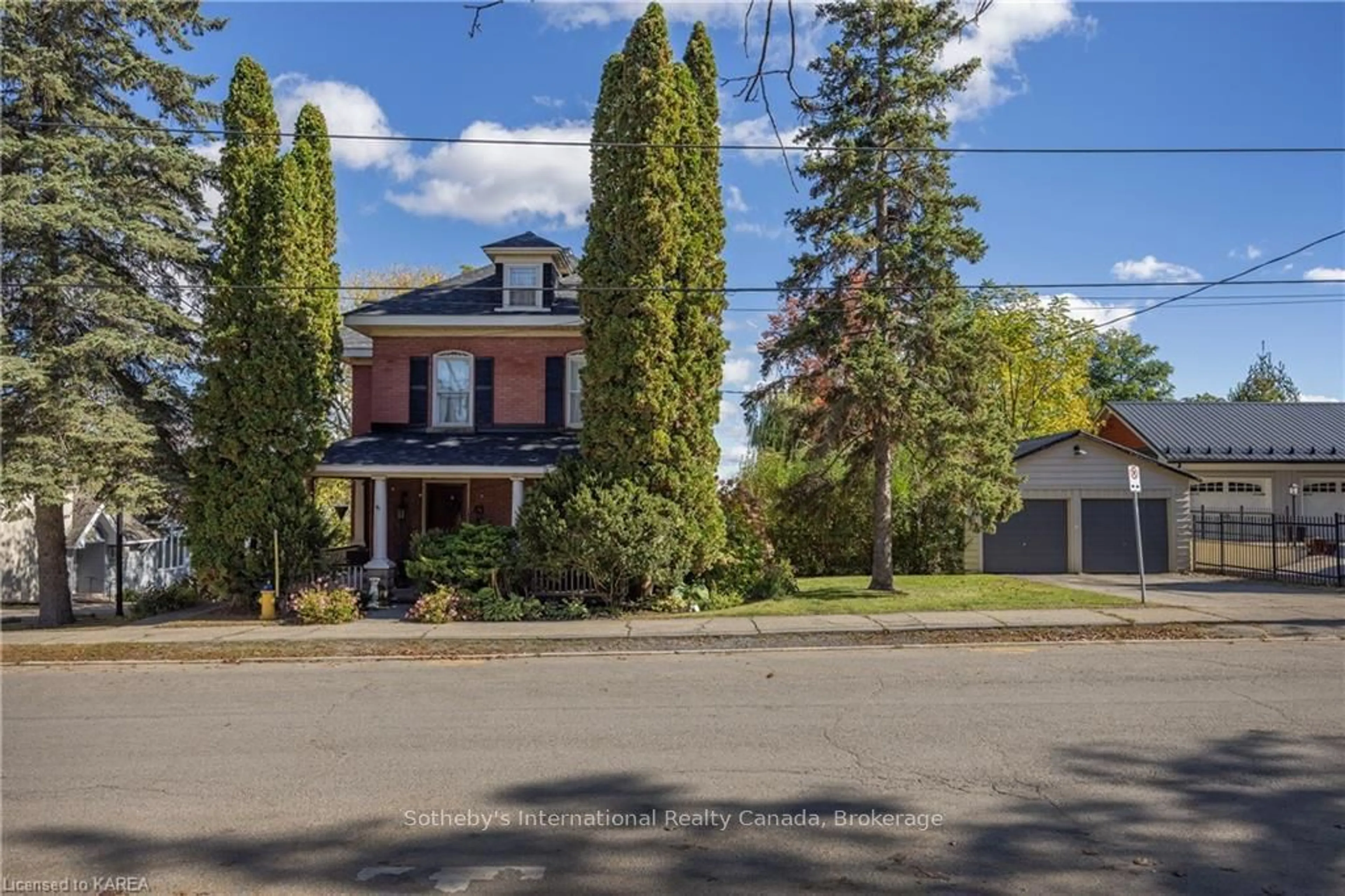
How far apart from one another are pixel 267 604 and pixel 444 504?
639 cm

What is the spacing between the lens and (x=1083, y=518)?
25344mm

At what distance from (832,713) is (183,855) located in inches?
218

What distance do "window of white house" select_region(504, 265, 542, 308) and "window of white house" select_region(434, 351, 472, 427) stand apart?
5.90 feet

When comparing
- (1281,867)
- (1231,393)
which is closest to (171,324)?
(1281,867)

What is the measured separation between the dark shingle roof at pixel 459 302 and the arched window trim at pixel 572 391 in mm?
1071

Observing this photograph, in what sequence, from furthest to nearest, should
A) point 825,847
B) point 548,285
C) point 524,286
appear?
point 548,285 < point 524,286 < point 825,847

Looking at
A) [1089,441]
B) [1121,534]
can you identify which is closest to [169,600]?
[1089,441]

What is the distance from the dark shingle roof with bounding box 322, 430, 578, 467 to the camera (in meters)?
19.1

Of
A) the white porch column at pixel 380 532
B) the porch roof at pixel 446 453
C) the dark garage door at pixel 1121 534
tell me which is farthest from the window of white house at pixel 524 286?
the dark garage door at pixel 1121 534

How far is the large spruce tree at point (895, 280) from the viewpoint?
18406 millimetres

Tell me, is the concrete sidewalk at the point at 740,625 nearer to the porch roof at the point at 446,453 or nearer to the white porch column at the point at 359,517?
the porch roof at the point at 446,453

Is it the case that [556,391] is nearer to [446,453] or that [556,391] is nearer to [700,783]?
[446,453]

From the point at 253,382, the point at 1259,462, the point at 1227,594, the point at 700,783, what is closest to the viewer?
the point at 700,783

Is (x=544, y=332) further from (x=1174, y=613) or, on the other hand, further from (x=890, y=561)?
(x=1174, y=613)
